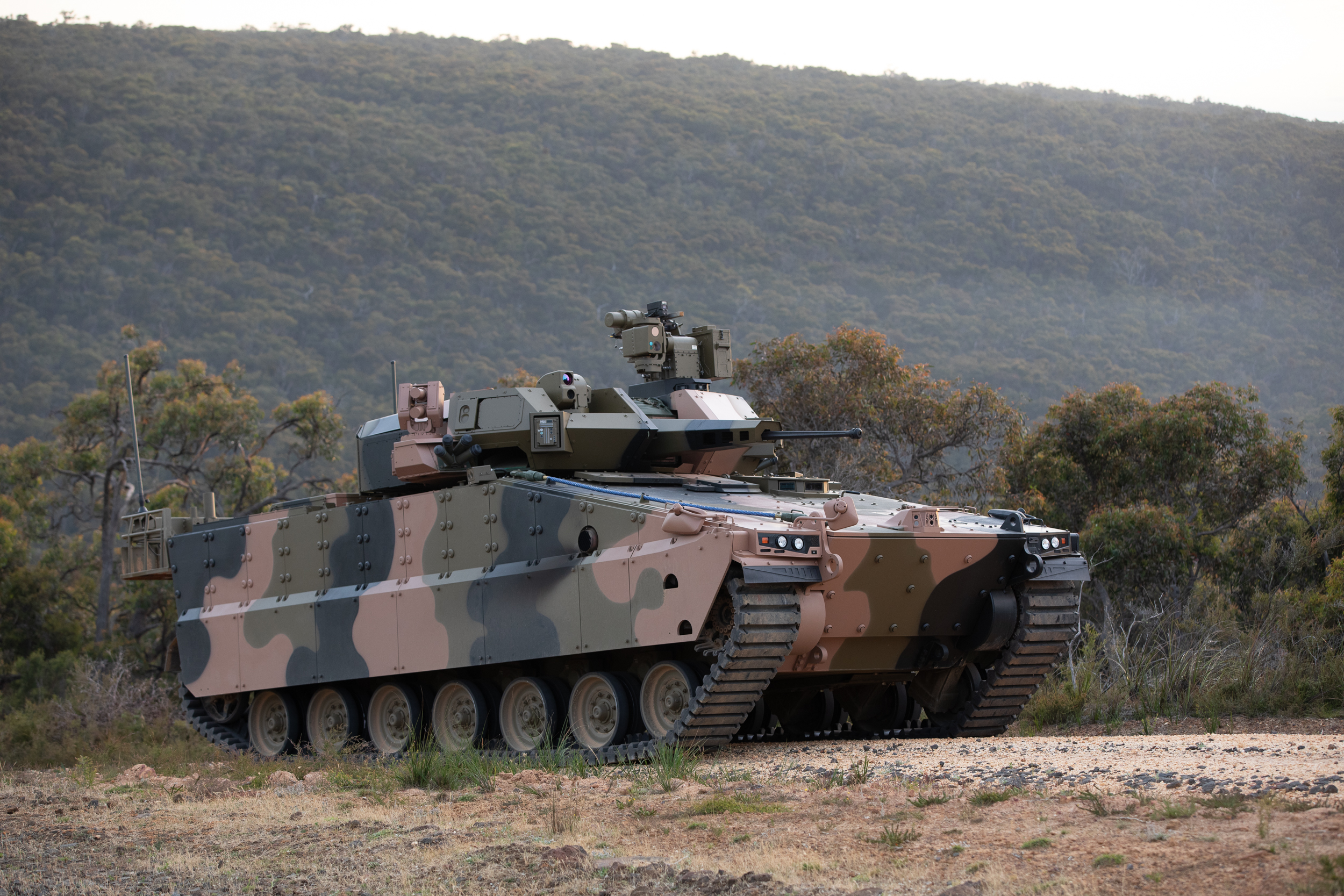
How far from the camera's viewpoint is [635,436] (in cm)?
1362

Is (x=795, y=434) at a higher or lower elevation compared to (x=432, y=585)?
higher

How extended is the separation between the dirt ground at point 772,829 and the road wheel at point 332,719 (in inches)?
154

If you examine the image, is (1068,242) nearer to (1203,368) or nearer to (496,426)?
(1203,368)

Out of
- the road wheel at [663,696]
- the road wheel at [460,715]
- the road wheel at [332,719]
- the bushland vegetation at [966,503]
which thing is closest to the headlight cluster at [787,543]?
the road wheel at [663,696]

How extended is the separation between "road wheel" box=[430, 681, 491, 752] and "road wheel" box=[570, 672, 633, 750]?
1169mm

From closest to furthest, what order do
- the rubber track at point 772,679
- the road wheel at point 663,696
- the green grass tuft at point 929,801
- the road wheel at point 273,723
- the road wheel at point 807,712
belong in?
the green grass tuft at point 929,801, the rubber track at point 772,679, the road wheel at point 663,696, the road wheel at point 807,712, the road wheel at point 273,723

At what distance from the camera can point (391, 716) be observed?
14.5 metres

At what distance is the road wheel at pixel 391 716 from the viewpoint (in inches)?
551

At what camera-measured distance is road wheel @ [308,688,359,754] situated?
575 inches

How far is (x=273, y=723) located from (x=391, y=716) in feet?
7.01

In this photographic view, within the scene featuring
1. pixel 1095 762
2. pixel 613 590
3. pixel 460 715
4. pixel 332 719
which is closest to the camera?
pixel 1095 762

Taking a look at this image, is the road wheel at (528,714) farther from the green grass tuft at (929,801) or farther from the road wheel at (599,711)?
the green grass tuft at (929,801)

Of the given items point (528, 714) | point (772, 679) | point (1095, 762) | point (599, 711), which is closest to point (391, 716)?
point (528, 714)

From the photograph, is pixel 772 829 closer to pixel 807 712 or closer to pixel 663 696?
pixel 663 696
